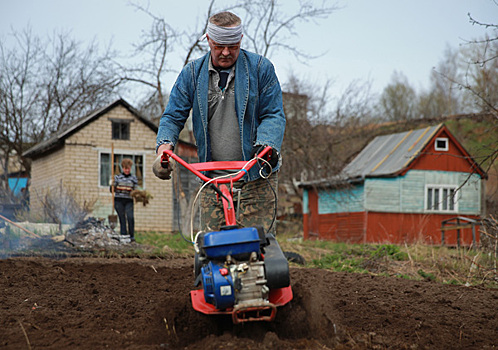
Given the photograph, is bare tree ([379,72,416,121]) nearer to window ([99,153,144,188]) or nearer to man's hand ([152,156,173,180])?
window ([99,153,144,188])

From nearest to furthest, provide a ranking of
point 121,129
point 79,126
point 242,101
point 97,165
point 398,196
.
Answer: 1. point 242,101
2. point 79,126
3. point 97,165
4. point 398,196
5. point 121,129

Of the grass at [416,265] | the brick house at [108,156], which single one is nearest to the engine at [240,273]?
the grass at [416,265]

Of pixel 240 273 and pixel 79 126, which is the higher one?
pixel 79 126

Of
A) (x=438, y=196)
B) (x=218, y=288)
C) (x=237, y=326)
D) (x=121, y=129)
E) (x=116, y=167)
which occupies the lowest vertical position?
(x=438, y=196)

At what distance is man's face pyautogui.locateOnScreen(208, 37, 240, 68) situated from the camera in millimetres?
3855

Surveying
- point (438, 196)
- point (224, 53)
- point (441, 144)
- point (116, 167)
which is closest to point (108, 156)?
point (116, 167)

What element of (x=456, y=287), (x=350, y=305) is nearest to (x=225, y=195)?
(x=350, y=305)

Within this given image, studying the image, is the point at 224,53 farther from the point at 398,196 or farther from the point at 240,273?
the point at 398,196

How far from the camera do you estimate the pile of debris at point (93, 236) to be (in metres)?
10.3

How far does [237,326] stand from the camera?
133 inches

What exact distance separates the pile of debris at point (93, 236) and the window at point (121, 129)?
11.9 m

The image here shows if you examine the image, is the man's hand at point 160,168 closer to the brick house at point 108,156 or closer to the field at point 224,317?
the field at point 224,317

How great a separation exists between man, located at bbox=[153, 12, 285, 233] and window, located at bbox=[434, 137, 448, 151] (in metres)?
22.0

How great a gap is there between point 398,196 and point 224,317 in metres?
20.6
